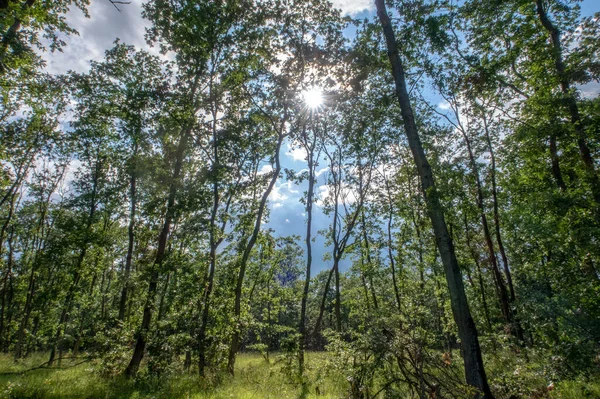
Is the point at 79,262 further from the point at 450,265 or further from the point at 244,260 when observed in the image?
the point at 450,265

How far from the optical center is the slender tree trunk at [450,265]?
20.0ft

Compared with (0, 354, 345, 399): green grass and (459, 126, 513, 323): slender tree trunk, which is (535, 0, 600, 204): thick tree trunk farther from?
(0, 354, 345, 399): green grass

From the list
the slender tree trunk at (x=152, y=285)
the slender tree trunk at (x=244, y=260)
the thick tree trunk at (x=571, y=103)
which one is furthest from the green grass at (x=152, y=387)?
the thick tree trunk at (x=571, y=103)

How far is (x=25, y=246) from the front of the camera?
28281 millimetres

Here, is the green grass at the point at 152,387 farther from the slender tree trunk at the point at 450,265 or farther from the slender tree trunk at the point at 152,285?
the slender tree trunk at the point at 450,265

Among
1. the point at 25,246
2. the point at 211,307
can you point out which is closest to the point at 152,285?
the point at 211,307

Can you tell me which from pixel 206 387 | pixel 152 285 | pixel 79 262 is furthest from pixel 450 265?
pixel 79 262

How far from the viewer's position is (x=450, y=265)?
6910 millimetres

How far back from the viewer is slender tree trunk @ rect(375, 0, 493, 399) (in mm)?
6094

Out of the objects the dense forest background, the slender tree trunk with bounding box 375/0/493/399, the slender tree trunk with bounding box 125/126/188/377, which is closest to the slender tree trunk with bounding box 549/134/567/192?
the dense forest background

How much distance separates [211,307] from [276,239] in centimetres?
679

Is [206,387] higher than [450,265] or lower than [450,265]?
lower

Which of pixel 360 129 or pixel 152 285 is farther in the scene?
pixel 360 129

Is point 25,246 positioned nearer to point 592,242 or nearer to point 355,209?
point 355,209
